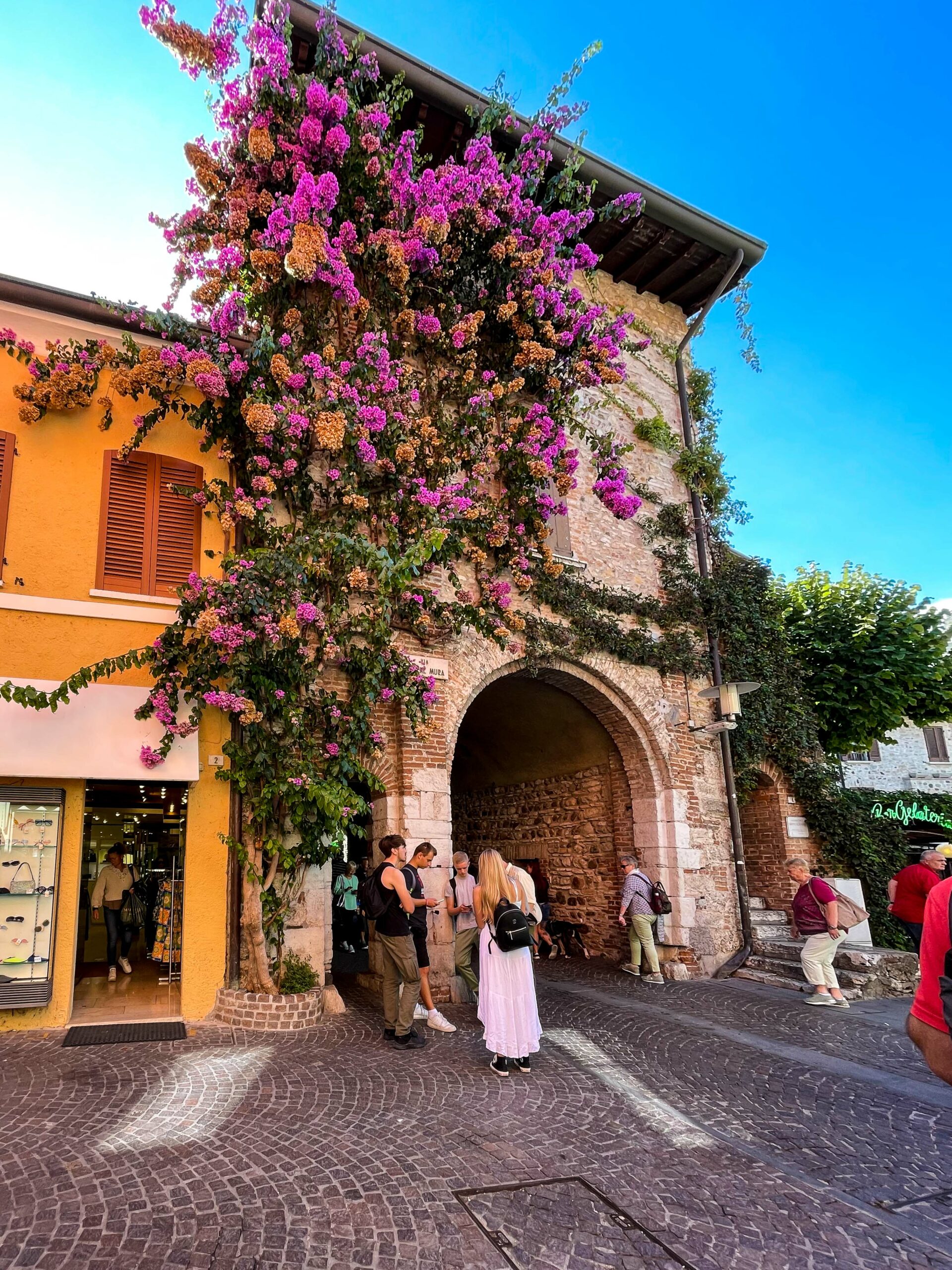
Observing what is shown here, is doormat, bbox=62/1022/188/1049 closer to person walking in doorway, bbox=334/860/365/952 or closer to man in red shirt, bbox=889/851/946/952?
person walking in doorway, bbox=334/860/365/952

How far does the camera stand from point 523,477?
9961 mm

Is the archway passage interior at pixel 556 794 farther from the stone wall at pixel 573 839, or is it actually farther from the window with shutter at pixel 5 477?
the window with shutter at pixel 5 477

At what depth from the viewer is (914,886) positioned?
29.6 ft

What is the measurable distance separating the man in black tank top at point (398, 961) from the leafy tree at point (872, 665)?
32.3ft

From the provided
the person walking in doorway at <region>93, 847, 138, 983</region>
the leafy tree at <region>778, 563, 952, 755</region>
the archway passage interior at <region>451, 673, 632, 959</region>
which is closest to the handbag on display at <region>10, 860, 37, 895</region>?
the person walking in doorway at <region>93, 847, 138, 983</region>

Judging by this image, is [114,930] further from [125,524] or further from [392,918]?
[125,524]

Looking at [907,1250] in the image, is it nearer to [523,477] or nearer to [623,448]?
[523,477]

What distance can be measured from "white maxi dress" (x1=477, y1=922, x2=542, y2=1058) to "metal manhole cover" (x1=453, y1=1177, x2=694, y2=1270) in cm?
176

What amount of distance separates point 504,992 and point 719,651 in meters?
7.59

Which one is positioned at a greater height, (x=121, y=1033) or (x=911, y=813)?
(x=911, y=813)

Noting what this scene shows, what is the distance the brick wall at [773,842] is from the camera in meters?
11.9

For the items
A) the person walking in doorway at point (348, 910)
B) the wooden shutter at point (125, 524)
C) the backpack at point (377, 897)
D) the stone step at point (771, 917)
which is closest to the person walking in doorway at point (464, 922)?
the backpack at point (377, 897)

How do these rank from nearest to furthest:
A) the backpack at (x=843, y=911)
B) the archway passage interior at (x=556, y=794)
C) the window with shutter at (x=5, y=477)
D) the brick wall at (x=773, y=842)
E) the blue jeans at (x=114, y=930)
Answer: the window with shutter at (x=5, y=477), the backpack at (x=843, y=911), the blue jeans at (x=114, y=930), the archway passage interior at (x=556, y=794), the brick wall at (x=773, y=842)

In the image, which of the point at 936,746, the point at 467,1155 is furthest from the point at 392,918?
the point at 936,746
